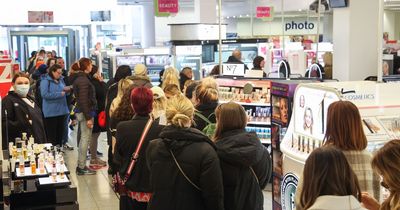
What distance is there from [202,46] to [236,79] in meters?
4.53

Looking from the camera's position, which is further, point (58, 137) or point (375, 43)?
point (58, 137)

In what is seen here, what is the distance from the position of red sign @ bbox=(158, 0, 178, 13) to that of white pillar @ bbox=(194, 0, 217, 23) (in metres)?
0.59

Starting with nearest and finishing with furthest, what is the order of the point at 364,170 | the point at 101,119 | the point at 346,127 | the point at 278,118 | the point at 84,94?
the point at 346,127
the point at 364,170
the point at 278,118
the point at 84,94
the point at 101,119

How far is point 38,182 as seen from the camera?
186 inches

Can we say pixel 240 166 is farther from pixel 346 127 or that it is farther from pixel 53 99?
pixel 53 99

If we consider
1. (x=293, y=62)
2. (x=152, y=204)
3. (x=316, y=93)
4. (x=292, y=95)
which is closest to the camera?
(x=152, y=204)

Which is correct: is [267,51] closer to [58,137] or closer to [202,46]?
[202,46]

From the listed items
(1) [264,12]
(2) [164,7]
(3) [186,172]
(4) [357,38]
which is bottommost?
(3) [186,172]

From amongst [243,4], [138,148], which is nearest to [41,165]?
[138,148]

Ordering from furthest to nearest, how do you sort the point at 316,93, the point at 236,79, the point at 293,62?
the point at 293,62, the point at 236,79, the point at 316,93

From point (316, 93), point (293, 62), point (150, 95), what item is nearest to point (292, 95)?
point (316, 93)

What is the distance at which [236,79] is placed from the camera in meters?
7.59

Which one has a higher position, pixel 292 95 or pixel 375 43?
pixel 375 43

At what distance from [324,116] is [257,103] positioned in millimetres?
3082
